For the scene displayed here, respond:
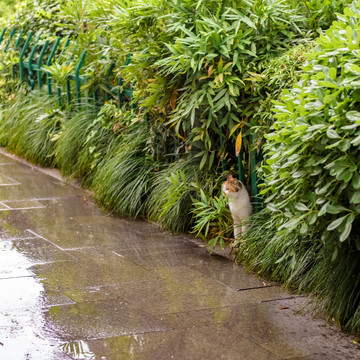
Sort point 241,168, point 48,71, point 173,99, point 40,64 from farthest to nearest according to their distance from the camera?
point 40,64 → point 48,71 → point 173,99 → point 241,168

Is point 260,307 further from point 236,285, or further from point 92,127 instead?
point 92,127

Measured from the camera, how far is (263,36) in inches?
249

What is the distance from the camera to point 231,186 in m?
6.30

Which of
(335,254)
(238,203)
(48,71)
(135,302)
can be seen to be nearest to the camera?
(335,254)

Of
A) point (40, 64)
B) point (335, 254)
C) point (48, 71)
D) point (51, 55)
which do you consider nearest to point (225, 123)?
point (335, 254)

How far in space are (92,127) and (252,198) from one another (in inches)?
124

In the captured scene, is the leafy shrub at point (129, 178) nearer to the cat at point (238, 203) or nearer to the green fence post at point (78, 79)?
the cat at point (238, 203)

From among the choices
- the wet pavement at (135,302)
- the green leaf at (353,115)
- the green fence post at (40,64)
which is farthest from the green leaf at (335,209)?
the green fence post at (40,64)

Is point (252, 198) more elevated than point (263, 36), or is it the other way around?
point (263, 36)

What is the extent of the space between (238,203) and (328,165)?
2.11 metres

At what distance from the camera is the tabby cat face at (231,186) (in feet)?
20.6

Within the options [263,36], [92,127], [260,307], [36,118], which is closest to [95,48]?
[92,127]

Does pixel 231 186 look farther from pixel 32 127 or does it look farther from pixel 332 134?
pixel 32 127

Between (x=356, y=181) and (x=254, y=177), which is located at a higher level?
(x=356, y=181)
